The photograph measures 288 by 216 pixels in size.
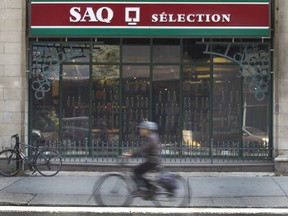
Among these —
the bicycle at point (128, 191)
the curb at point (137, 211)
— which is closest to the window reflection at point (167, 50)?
the bicycle at point (128, 191)

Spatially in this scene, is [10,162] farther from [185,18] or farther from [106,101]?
[185,18]

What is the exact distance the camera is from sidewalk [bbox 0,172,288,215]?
8.64 meters

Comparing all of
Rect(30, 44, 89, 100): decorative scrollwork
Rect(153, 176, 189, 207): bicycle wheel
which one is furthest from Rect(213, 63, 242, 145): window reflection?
Rect(153, 176, 189, 207): bicycle wheel

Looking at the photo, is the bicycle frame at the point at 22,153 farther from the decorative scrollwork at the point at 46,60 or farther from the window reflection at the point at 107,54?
the window reflection at the point at 107,54

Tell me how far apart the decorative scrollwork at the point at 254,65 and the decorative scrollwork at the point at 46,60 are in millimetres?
3548

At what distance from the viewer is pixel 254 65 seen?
12359mm

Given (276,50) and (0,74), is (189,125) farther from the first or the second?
(0,74)

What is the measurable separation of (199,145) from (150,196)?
4758mm

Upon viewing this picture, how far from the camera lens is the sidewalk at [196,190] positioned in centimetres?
864

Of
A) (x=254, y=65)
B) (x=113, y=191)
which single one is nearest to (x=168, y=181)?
(x=113, y=191)

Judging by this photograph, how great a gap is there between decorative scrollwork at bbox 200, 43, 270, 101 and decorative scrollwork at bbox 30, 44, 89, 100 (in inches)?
140

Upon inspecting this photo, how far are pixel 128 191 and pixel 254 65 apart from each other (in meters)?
5.76

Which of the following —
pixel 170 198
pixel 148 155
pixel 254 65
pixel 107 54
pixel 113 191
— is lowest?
pixel 170 198

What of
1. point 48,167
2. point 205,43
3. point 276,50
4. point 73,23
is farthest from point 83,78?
point 276,50
